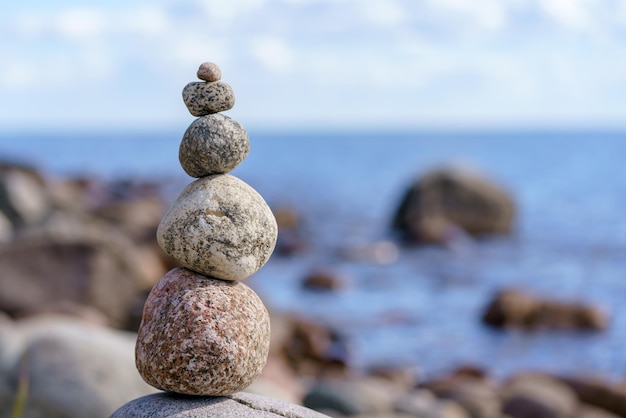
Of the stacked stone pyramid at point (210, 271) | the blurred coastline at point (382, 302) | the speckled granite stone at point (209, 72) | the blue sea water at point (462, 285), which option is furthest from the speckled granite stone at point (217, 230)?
the blue sea water at point (462, 285)

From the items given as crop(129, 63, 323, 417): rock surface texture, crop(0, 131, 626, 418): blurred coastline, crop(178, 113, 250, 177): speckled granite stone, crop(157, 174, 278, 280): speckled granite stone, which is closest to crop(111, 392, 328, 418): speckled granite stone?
crop(129, 63, 323, 417): rock surface texture

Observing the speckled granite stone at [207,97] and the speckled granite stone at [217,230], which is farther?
the speckled granite stone at [207,97]

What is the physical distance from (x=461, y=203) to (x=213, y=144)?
20.2 m

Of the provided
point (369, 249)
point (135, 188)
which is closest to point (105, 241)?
point (369, 249)

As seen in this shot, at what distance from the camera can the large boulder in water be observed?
23391mm

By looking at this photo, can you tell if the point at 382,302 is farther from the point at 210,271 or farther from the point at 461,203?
the point at 210,271

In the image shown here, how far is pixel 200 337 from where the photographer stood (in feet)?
12.4

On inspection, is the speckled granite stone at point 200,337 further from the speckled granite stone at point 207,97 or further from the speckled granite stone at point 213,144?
the speckled granite stone at point 207,97

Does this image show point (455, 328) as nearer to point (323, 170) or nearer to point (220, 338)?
point (220, 338)

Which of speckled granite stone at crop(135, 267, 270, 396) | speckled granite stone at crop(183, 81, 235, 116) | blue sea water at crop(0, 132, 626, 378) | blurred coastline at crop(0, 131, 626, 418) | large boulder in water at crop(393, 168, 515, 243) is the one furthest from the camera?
large boulder in water at crop(393, 168, 515, 243)

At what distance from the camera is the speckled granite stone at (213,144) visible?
3957 millimetres

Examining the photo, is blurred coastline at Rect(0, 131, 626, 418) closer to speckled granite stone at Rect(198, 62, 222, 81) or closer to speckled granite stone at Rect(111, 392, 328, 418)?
speckled granite stone at Rect(111, 392, 328, 418)

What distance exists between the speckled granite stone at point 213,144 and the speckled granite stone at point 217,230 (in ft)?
0.30

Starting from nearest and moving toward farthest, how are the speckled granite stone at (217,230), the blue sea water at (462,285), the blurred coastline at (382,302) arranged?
1. the speckled granite stone at (217,230)
2. the blurred coastline at (382,302)
3. the blue sea water at (462,285)
